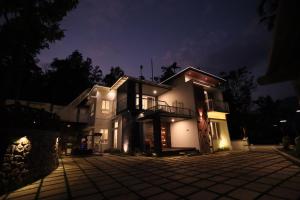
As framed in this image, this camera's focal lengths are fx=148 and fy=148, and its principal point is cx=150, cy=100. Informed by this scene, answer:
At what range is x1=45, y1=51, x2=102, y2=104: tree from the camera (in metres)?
26.3

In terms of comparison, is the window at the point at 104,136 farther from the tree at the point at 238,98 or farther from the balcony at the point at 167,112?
the tree at the point at 238,98

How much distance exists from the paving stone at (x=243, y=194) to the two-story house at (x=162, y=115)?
27.6 feet

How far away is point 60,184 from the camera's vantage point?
4.90 metres

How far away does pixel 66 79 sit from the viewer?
1080 inches

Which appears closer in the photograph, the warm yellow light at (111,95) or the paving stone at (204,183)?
the paving stone at (204,183)

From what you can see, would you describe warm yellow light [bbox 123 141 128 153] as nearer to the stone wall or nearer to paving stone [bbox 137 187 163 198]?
the stone wall

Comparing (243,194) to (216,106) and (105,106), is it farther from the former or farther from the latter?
(105,106)

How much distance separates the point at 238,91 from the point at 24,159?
29505mm

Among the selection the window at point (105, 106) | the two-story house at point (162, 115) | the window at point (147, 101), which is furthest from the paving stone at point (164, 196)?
the window at point (105, 106)

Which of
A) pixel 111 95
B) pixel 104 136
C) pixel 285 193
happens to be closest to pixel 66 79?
pixel 111 95

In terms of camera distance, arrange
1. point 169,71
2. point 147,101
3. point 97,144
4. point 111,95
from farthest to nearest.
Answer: point 169,71, point 111,95, point 147,101, point 97,144

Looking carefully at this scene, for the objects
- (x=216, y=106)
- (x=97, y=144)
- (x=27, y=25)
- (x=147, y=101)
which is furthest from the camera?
(x=147, y=101)

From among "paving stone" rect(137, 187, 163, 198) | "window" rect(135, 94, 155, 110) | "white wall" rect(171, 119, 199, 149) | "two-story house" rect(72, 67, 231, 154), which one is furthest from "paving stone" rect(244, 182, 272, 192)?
"window" rect(135, 94, 155, 110)

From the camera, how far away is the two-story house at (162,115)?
13.5 meters
